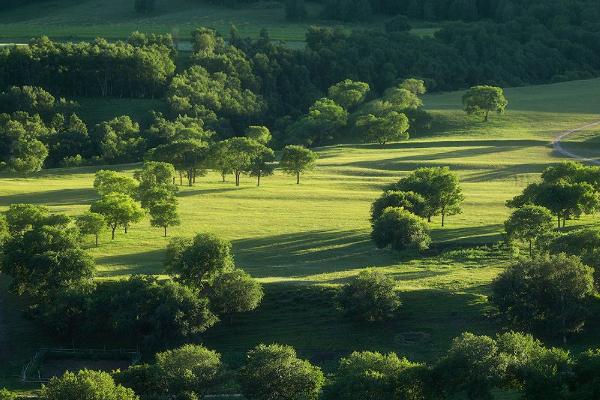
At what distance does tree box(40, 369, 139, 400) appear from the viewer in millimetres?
55781

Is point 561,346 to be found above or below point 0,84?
below

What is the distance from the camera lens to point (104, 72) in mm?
174625

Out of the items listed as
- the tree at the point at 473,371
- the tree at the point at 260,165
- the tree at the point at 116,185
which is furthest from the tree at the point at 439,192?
the tree at the point at 473,371

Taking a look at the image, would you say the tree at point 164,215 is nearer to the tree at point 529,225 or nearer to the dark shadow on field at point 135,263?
the dark shadow on field at point 135,263

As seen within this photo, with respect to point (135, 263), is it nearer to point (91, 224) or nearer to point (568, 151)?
point (91, 224)

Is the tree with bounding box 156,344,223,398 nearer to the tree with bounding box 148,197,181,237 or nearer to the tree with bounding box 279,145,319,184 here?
the tree with bounding box 148,197,181,237

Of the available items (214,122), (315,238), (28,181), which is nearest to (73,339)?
(315,238)

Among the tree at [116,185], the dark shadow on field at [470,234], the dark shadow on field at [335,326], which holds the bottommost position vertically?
the dark shadow on field at [335,326]

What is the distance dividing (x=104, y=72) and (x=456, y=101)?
2109 inches

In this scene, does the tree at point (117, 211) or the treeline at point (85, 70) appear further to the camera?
the treeline at point (85, 70)

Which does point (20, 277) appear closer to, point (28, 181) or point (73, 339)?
point (73, 339)

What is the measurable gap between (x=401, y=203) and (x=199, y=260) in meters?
20.2

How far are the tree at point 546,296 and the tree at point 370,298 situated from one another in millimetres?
6338

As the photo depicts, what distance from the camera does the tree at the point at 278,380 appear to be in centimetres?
5931
